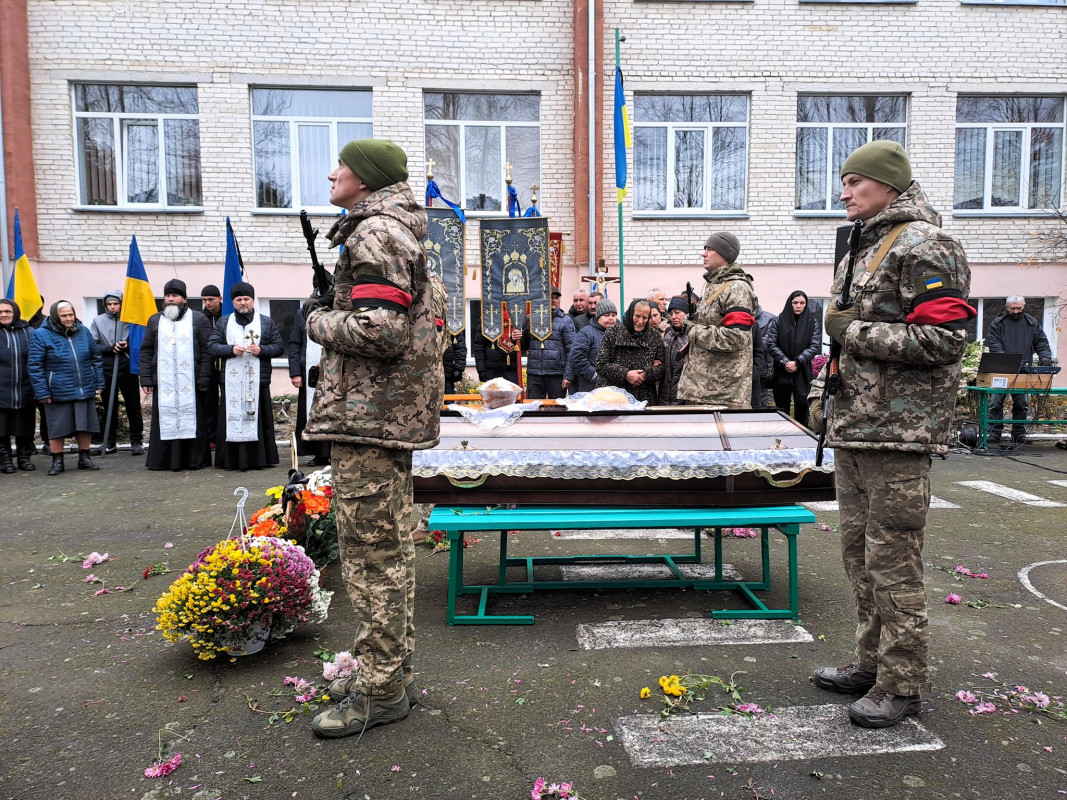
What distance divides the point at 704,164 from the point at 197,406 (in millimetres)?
9705

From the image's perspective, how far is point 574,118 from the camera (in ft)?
44.3

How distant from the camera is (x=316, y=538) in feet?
15.9

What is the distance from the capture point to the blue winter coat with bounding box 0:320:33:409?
28.8 ft

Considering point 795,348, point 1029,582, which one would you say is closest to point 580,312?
point 795,348

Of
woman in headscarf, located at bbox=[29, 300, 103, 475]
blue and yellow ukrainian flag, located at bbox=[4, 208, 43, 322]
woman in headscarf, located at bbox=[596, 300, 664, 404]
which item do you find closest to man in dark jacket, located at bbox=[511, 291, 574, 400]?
woman in headscarf, located at bbox=[596, 300, 664, 404]

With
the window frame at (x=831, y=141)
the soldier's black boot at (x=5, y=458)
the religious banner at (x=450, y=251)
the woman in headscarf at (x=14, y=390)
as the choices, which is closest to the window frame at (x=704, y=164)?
the window frame at (x=831, y=141)

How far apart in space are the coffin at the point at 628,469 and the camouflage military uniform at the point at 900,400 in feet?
3.90

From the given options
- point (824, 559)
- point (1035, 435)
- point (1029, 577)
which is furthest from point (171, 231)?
point (1035, 435)

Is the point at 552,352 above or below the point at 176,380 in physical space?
above

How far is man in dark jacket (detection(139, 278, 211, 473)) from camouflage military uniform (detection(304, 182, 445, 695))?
7.02 m

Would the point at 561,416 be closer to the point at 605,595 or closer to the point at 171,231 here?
the point at 605,595

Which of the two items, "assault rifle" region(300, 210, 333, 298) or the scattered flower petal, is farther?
"assault rifle" region(300, 210, 333, 298)

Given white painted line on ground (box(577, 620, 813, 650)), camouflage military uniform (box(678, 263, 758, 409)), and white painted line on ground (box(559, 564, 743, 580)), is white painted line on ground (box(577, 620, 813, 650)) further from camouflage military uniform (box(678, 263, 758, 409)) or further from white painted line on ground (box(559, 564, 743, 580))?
camouflage military uniform (box(678, 263, 758, 409))

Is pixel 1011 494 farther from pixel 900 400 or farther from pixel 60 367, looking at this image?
pixel 60 367
